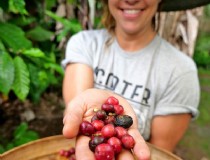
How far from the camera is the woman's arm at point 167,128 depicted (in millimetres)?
1736

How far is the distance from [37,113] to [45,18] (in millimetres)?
840

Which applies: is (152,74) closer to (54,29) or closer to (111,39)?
(111,39)

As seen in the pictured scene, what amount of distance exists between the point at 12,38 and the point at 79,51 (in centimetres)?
36

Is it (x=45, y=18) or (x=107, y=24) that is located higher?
(x=107, y=24)

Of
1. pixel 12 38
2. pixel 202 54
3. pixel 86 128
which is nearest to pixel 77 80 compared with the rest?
pixel 12 38

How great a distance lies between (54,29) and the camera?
313 centimetres

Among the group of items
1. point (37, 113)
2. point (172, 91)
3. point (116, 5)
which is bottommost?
point (37, 113)

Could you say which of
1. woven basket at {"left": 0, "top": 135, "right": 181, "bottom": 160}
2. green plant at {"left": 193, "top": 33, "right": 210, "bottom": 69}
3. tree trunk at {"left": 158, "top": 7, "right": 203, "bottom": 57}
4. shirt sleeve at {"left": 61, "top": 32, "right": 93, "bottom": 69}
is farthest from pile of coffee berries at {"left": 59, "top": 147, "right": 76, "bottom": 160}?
green plant at {"left": 193, "top": 33, "right": 210, "bottom": 69}

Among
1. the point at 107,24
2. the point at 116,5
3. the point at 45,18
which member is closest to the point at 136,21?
the point at 116,5

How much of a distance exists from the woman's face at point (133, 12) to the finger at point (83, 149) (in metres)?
0.75

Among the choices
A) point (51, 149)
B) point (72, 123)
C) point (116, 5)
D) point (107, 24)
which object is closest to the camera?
point (72, 123)

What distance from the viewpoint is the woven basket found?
1.25m

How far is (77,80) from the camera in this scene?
168 cm

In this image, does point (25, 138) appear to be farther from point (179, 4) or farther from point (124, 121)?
point (179, 4)
